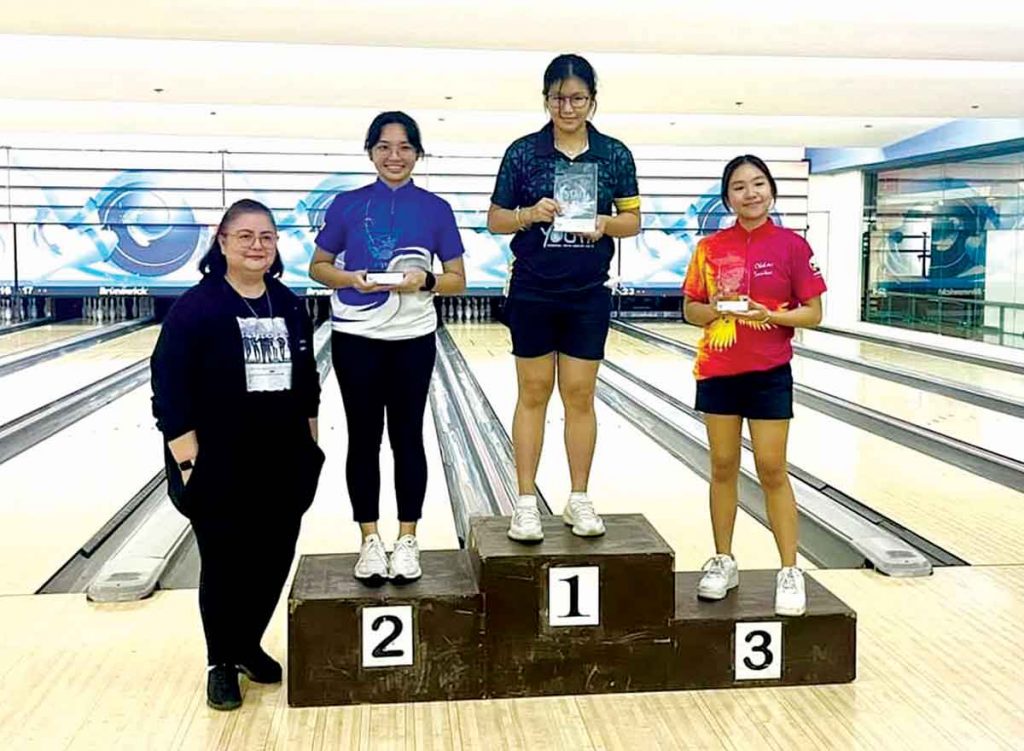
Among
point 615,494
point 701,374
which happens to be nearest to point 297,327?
point 701,374

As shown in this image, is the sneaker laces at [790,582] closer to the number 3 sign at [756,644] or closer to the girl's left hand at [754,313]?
the number 3 sign at [756,644]

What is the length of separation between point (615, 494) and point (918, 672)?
2.27m

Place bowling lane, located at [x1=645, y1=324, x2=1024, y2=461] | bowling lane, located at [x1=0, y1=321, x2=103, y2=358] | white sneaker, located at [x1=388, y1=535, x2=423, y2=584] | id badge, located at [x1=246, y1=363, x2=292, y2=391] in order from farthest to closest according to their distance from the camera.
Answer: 1. bowling lane, located at [x1=0, y1=321, x2=103, y2=358]
2. bowling lane, located at [x1=645, y1=324, x2=1024, y2=461]
3. white sneaker, located at [x1=388, y1=535, x2=423, y2=584]
4. id badge, located at [x1=246, y1=363, x2=292, y2=391]

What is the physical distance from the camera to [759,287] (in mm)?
2793

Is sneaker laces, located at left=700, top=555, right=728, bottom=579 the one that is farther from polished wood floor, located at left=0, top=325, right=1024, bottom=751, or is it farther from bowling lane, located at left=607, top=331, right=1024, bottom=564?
bowling lane, located at left=607, top=331, right=1024, bottom=564

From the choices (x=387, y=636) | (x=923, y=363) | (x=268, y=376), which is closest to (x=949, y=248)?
(x=923, y=363)

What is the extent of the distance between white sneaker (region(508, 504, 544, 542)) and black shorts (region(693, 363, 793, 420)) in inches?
20.3

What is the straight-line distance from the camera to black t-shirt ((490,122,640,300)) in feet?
9.22

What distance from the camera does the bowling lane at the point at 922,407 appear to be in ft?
20.2

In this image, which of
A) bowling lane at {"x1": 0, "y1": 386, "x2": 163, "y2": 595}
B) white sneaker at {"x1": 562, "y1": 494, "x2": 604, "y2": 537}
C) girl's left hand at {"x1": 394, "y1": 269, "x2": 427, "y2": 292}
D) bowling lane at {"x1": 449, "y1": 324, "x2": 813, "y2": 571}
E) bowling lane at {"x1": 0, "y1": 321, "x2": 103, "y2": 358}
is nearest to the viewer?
girl's left hand at {"x1": 394, "y1": 269, "x2": 427, "y2": 292}

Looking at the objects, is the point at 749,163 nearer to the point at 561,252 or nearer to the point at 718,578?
the point at 561,252

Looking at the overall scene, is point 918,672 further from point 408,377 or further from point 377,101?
point 377,101

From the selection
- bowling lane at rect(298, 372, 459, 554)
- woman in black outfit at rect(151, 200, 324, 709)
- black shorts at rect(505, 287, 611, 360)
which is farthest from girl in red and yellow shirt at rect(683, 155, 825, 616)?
bowling lane at rect(298, 372, 459, 554)

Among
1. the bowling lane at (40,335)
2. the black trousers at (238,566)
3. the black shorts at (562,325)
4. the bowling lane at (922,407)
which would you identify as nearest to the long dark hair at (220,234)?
the black trousers at (238,566)
